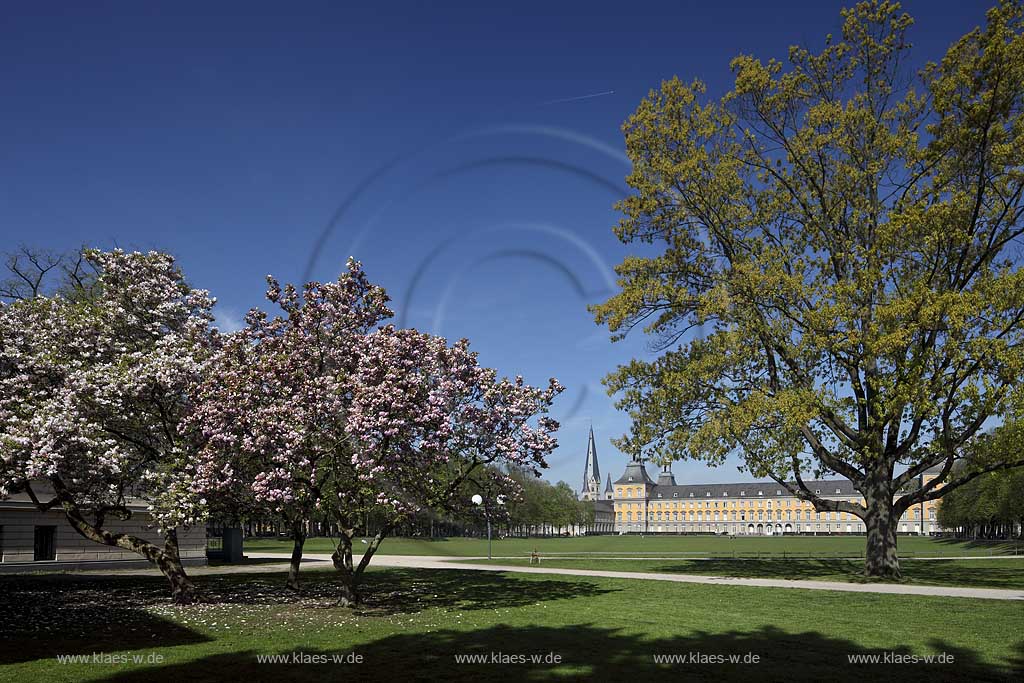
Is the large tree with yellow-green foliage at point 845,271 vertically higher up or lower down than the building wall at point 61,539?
higher up

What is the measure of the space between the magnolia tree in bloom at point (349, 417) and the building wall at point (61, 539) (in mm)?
19975

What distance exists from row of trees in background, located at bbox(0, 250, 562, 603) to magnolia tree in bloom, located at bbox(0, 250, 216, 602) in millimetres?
61

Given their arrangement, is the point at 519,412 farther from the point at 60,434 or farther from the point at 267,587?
the point at 267,587

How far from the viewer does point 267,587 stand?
1168 inches

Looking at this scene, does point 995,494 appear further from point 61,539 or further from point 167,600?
point 61,539

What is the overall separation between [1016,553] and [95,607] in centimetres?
6805

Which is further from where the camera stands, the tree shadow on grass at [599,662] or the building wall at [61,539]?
the building wall at [61,539]

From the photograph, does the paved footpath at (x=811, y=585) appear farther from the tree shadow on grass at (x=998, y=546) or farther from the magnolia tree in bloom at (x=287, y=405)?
the tree shadow on grass at (x=998, y=546)

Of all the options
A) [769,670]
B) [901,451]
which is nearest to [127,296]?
[769,670]

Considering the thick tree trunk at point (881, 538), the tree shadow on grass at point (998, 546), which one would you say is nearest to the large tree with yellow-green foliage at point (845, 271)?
the thick tree trunk at point (881, 538)

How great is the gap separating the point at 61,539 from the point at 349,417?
102 ft

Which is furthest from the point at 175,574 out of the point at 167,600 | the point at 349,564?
the point at 349,564

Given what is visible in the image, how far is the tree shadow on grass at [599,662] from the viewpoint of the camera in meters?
12.8

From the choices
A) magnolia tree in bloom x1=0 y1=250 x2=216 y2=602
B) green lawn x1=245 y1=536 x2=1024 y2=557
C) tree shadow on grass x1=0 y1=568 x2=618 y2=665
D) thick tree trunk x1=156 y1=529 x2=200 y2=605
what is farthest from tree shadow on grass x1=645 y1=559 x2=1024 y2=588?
magnolia tree in bloom x1=0 y1=250 x2=216 y2=602
